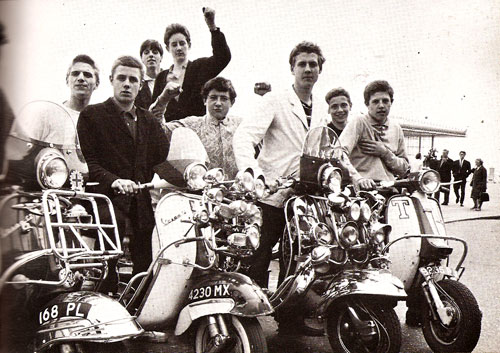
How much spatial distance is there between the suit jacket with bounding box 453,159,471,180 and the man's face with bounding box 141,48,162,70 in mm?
1712

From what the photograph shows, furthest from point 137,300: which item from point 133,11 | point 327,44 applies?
point 327,44

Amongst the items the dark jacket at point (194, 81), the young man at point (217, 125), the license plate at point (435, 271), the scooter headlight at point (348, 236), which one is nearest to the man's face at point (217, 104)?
the young man at point (217, 125)

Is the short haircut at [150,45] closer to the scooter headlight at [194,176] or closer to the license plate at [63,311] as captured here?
the scooter headlight at [194,176]

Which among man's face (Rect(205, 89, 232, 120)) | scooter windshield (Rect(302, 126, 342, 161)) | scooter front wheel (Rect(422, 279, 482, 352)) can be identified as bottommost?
scooter front wheel (Rect(422, 279, 482, 352))

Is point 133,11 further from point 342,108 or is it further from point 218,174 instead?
point 342,108

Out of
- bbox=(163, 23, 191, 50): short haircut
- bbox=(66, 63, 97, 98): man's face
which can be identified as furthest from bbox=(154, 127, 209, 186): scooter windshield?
bbox=(163, 23, 191, 50): short haircut

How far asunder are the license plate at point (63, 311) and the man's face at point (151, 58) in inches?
63.1

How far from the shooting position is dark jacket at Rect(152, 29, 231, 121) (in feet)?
9.05

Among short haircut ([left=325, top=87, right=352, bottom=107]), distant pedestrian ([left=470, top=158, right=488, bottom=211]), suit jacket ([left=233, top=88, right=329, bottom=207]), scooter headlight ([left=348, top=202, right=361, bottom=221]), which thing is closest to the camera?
scooter headlight ([left=348, top=202, right=361, bottom=221])

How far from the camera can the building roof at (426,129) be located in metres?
2.72

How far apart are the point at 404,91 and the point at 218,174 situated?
4.62 feet

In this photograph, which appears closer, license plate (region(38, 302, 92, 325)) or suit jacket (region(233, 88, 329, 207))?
license plate (region(38, 302, 92, 325))

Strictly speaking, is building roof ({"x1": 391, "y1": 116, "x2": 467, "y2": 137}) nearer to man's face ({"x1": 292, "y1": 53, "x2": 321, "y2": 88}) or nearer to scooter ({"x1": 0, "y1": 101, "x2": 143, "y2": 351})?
man's face ({"x1": 292, "y1": 53, "x2": 321, "y2": 88})

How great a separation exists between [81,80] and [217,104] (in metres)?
0.66
